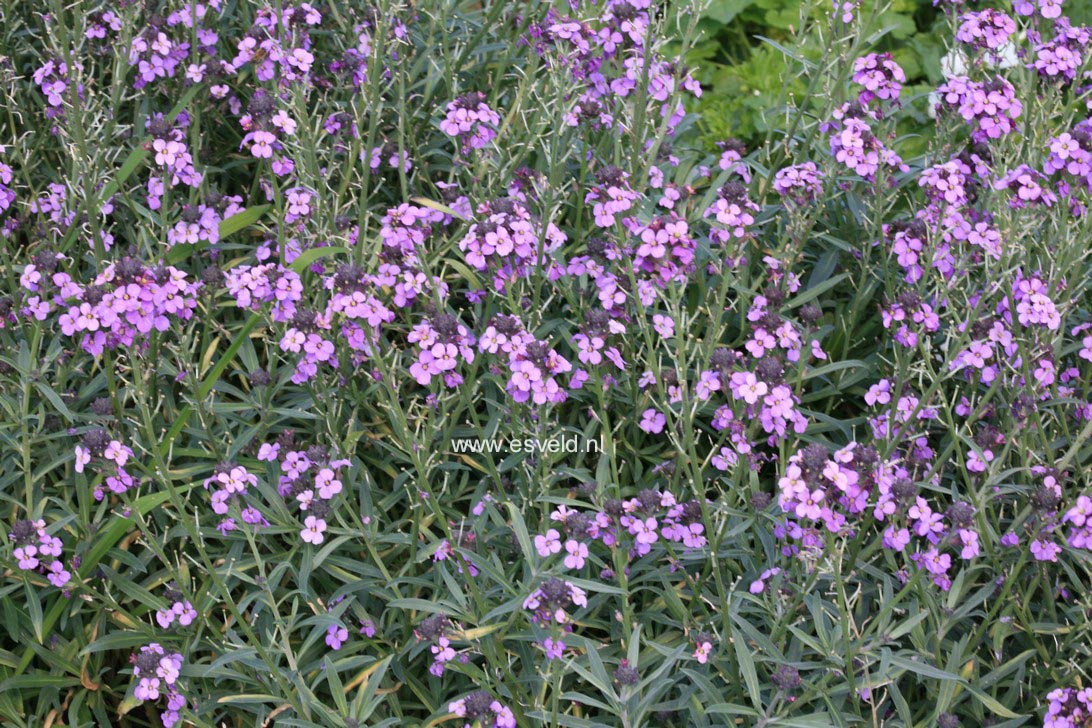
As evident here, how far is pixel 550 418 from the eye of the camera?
4312 mm

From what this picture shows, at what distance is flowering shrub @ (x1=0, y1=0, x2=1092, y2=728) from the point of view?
3475 mm

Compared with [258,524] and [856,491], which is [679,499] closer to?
[856,491]

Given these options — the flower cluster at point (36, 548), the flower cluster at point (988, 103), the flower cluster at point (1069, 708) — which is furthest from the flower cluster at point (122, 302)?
the flower cluster at point (1069, 708)

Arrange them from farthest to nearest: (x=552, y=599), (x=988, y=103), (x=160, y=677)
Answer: (x=988, y=103) < (x=160, y=677) < (x=552, y=599)

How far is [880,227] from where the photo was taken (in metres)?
4.27

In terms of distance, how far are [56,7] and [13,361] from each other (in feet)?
3.91

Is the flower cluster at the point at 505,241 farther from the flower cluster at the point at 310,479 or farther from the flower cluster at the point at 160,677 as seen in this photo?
the flower cluster at the point at 160,677

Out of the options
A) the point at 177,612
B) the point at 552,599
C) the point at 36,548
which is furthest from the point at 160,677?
the point at 552,599

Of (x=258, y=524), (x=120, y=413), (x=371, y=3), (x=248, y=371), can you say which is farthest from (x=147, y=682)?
(x=371, y=3)

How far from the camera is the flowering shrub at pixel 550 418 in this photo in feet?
11.4

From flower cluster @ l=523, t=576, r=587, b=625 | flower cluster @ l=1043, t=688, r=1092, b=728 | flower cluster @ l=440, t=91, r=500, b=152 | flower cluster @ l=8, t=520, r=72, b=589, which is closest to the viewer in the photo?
flower cluster @ l=523, t=576, r=587, b=625

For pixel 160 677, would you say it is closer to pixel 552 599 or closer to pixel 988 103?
pixel 552 599

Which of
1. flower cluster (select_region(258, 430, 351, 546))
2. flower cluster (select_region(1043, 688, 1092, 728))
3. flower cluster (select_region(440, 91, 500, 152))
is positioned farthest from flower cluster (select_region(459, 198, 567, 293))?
flower cluster (select_region(1043, 688, 1092, 728))

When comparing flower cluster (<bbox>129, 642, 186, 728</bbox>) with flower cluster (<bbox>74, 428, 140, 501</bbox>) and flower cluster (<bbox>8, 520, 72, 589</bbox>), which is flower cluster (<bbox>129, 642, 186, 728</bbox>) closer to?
flower cluster (<bbox>8, 520, 72, 589</bbox>)
